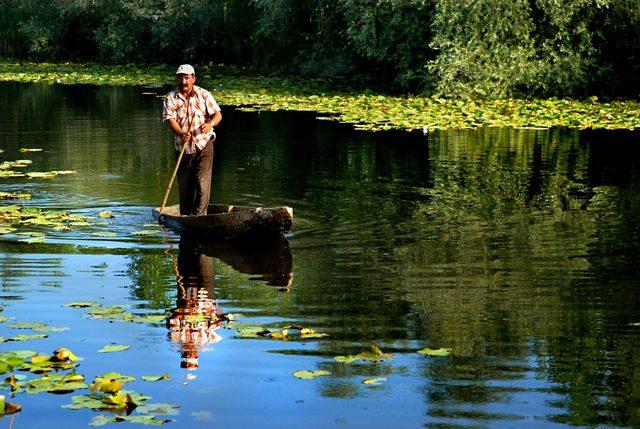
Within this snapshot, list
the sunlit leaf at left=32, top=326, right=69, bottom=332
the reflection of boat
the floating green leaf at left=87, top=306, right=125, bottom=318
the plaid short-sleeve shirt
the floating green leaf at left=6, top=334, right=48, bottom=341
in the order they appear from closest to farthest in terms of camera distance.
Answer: the floating green leaf at left=6, top=334, right=48, bottom=341
the sunlit leaf at left=32, top=326, right=69, bottom=332
the floating green leaf at left=87, top=306, right=125, bottom=318
the reflection of boat
the plaid short-sleeve shirt

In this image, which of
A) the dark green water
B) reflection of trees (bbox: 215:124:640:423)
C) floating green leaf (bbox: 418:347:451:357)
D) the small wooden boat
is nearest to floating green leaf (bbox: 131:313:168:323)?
the dark green water

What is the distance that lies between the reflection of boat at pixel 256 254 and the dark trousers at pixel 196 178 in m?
0.57

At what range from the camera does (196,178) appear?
12664mm

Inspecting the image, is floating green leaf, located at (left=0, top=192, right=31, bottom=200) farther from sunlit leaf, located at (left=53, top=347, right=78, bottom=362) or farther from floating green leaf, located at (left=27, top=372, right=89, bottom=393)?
floating green leaf, located at (left=27, top=372, right=89, bottom=393)

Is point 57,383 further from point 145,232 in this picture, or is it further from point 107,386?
point 145,232

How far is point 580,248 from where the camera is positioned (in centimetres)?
1163

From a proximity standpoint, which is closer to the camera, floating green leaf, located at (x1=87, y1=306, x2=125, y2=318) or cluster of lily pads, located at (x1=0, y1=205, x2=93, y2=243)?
floating green leaf, located at (x1=87, y1=306, x2=125, y2=318)

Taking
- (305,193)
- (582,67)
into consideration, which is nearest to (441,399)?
(305,193)

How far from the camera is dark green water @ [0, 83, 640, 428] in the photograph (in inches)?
271

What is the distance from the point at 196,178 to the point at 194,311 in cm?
386

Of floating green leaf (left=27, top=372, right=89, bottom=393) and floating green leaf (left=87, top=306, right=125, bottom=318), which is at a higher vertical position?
floating green leaf (left=87, top=306, right=125, bottom=318)

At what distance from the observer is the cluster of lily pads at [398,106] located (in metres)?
23.5

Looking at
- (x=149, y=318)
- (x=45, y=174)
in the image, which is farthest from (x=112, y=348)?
(x=45, y=174)

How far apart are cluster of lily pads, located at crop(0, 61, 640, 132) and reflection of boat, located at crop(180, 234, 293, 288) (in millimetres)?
10648
